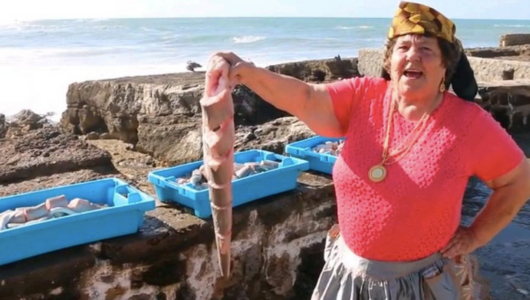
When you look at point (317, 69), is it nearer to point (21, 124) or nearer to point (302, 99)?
point (21, 124)

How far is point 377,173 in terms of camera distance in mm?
1903

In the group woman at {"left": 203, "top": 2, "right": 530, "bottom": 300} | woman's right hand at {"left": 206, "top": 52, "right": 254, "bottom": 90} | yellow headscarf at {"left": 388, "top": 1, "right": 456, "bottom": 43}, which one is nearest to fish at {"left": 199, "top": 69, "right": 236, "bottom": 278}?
woman's right hand at {"left": 206, "top": 52, "right": 254, "bottom": 90}

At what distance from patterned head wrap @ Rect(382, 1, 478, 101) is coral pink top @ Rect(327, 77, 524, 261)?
0.05 meters

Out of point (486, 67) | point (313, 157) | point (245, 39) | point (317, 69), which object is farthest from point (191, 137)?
point (245, 39)

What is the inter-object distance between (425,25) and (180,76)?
5102 millimetres

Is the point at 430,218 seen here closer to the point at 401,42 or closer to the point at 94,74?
the point at 401,42

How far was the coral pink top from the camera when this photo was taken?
1.86 m

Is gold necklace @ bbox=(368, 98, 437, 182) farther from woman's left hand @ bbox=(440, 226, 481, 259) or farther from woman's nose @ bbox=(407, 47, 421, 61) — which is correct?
woman's left hand @ bbox=(440, 226, 481, 259)

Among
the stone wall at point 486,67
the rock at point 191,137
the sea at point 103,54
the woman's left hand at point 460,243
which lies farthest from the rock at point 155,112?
the sea at point 103,54

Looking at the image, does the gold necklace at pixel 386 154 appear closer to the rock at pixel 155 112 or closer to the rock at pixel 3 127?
the rock at pixel 155 112

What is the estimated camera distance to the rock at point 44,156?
382 cm

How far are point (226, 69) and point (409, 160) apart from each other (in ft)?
2.03

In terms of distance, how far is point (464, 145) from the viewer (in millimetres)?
1863

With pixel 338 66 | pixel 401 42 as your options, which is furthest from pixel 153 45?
pixel 401 42
